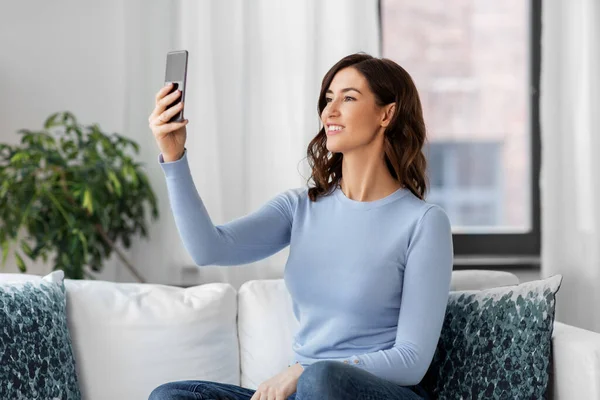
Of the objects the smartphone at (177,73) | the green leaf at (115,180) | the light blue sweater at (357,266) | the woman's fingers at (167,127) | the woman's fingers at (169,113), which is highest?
the smartphone at (177,73)

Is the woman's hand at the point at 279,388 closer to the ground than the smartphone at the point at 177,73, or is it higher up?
closer to the ground

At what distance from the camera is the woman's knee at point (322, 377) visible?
4.70 ft

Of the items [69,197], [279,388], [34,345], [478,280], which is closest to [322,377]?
[279,388]

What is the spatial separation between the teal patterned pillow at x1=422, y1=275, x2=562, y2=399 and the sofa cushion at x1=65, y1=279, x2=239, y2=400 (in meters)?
0.55

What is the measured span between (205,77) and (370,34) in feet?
2.12

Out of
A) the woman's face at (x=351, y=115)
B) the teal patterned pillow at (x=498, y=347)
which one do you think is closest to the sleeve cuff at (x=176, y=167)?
the woman's face at (x=351, y=115)

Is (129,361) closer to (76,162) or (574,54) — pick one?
(76,162)

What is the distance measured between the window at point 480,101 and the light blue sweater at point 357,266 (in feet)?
Result: 5.17

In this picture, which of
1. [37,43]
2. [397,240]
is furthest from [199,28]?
[397,240]

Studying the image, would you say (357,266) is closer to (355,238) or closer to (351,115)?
(355,238)

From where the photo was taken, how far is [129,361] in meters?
2.00

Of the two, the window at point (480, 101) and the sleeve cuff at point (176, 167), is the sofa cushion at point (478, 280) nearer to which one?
the sleeve cuff at point (176, 167)

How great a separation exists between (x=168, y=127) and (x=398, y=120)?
0.54 m

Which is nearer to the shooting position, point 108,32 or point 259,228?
point 259,228
